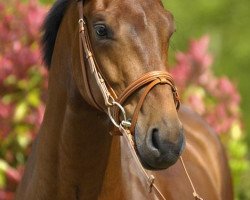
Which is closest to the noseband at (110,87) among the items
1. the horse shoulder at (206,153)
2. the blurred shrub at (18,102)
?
the horse shoulder at (206,153)

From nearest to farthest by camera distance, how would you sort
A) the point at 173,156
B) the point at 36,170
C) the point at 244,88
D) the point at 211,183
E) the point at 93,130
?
the point at 173,156
the point at 93,130
the point at 36,170
the point at 211,183
the point at 244,88

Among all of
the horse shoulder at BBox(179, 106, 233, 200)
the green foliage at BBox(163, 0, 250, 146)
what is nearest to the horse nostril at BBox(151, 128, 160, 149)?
the horse shoulder at BBox(179, 106, 233, 200)

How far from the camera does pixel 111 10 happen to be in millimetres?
3135

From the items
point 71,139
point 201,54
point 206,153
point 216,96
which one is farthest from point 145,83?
point 216,96

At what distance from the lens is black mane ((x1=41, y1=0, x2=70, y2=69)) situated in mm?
3533

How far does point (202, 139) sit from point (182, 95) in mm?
1169

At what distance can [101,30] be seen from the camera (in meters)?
3.15

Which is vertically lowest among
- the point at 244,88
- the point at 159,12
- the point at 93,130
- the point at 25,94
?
the point at 244,88

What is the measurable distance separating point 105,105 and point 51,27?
0.61 m

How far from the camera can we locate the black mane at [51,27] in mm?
3533

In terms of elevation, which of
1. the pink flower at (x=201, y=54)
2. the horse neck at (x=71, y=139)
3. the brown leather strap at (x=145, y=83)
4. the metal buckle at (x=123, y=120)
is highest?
the brown leather strap at (x=145, y=83)

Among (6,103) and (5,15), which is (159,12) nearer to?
(6,103)

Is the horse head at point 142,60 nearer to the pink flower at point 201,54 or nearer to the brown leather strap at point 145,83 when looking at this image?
the brown leather strap at point 145,83

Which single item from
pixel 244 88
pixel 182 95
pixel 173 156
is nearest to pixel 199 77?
pixel 182 95
